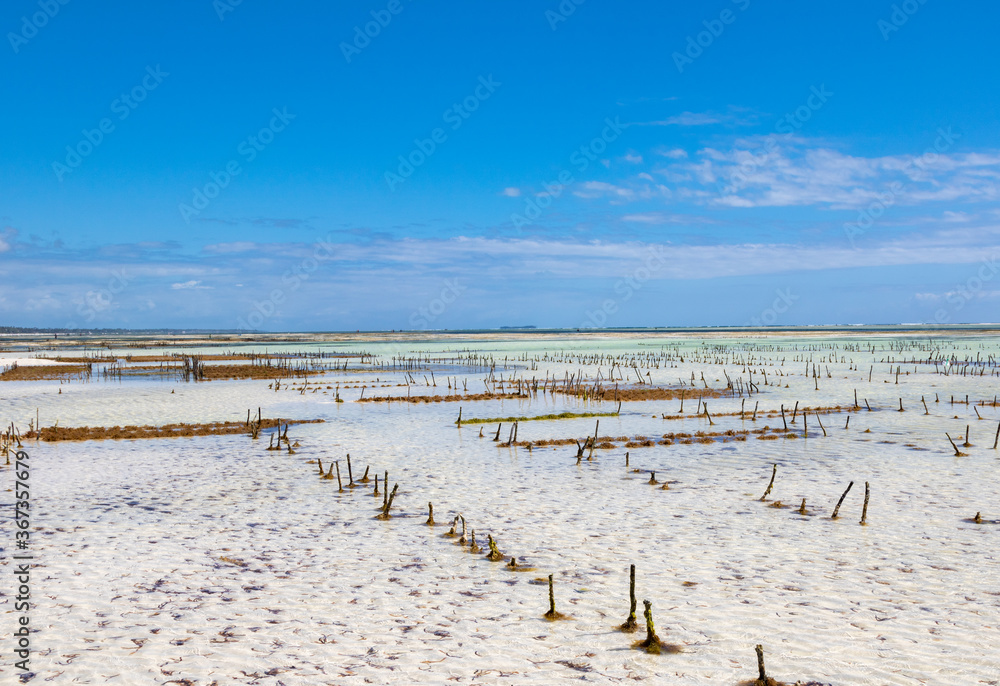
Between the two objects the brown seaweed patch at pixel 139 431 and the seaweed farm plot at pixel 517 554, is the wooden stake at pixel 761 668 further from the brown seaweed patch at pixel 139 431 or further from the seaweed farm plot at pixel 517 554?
the brown seaweed patch at pixel 139 431

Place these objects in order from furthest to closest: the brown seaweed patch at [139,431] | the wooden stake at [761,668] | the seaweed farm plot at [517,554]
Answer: the brown seaweed patch at [139,431] < the seaweed farm plot at [517,554] < the wooden stake at [761,668]

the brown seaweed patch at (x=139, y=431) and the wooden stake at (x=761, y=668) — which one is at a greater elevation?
the wooden stake at (x=761, y=668)

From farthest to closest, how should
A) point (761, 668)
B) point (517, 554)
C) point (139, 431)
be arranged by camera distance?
1. point (139, 431)
2. point (517, 554)
3. point (761, 668)

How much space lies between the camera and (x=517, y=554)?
10.2 m

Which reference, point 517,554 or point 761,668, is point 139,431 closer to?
point 517,554

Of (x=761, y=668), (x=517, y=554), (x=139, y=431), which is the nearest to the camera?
(x=761, y=668)

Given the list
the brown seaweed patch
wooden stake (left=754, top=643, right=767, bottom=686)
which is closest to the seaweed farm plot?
wooden stake (left=754, top=643, right=767, bottom=686)

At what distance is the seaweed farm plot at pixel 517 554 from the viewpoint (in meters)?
6.90

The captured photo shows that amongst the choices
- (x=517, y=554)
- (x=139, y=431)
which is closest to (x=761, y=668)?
(x=517, y=554)

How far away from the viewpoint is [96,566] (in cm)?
964

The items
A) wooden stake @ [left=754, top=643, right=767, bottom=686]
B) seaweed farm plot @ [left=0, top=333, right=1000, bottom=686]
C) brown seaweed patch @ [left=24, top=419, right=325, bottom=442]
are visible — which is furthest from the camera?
brown seaweed patch @ [left=24, top=419, right=325, bottom=442]

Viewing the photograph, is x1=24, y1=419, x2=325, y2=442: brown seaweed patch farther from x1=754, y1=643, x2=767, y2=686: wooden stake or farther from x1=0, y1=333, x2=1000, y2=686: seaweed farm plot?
x1=754, y1=643, x2=767, y2=686: wooden stake

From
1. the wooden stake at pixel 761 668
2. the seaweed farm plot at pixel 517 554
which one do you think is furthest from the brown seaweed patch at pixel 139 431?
the wooden stake at pixel 761 668

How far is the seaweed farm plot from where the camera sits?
6902 mm
